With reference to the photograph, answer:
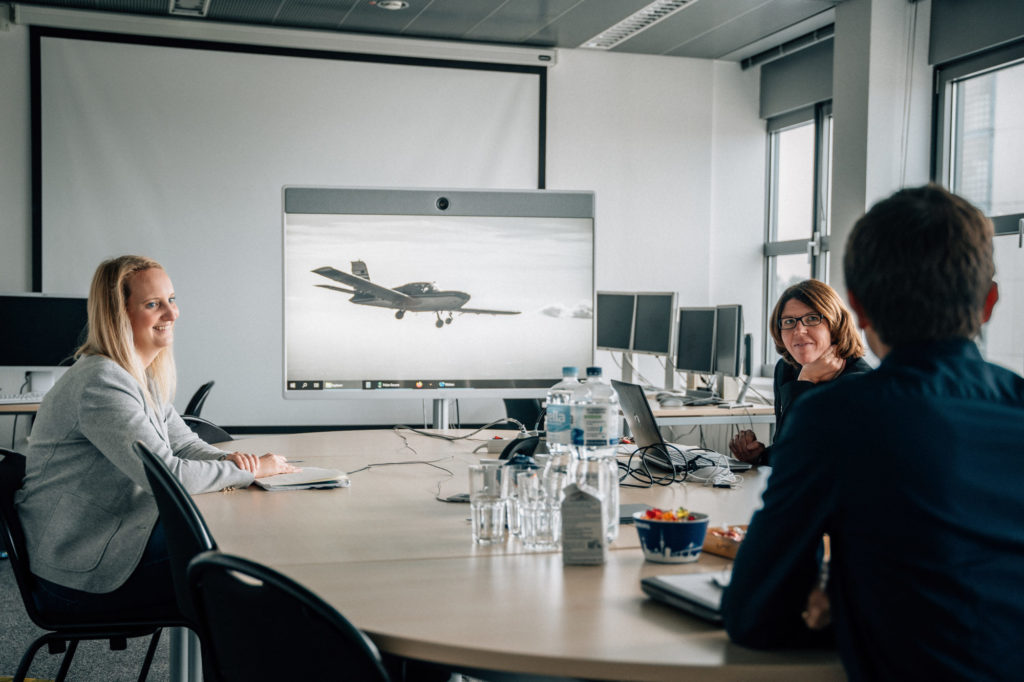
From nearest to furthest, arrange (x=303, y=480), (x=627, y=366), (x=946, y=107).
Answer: (x=303, y=480) → (x=946, y=107) → (x=627, y=366)

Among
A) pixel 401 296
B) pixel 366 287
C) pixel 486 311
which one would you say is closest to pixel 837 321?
pixel 486 311

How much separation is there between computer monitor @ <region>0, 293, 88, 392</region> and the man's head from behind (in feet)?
13.5

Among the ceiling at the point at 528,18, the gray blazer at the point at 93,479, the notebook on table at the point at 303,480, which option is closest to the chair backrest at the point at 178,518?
the gray blazer at the point at 93,479

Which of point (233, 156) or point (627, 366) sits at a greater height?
Answer: point (233, 156)

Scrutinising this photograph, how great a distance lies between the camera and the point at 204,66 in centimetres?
528

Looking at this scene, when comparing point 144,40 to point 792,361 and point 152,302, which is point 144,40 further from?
point 792,361

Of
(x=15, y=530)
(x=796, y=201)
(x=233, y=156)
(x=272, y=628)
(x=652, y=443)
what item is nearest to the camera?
(x=272, y=628)

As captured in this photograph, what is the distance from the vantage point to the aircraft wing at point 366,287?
108 inches

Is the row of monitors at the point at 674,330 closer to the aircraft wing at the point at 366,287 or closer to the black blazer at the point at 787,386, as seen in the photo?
the black blazer at the point at 787,386

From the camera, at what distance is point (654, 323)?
445cm

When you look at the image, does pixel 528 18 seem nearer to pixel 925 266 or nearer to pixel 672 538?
pixel 672 538

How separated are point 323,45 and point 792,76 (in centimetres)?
300

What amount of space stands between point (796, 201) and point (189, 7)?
3.97 metres

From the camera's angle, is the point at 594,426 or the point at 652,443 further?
the point at 652,443
